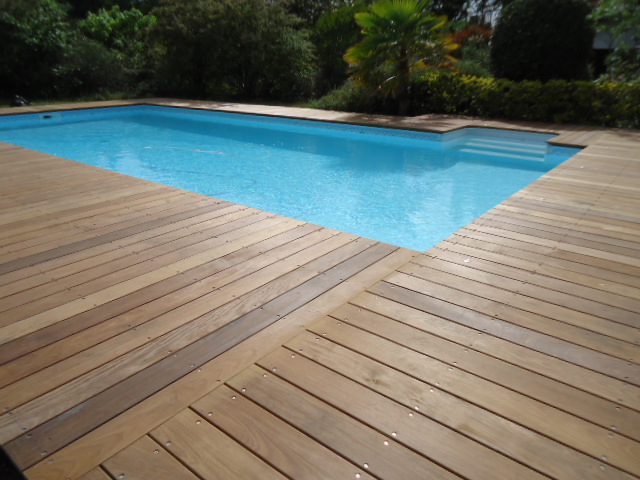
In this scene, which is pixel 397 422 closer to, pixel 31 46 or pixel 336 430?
pixel 336 430

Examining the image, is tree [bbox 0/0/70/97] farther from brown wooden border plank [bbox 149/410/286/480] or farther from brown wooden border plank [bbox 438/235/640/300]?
brown wooden border plank [bbox 149/410/286/480]

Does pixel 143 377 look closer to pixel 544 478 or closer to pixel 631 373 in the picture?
pixel 544 478

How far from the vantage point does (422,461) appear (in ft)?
4.65

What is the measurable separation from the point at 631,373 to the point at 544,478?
2.30 feet

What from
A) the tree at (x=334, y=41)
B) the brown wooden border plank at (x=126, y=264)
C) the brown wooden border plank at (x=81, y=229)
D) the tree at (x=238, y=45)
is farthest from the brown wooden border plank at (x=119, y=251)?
the tree at (x=334, y=41)

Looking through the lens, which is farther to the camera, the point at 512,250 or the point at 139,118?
the point at 139,118

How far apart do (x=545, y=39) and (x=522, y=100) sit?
3.69 feet

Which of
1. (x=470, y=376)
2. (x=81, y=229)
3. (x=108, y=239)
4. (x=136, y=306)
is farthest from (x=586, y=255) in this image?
(x=81, y=229)

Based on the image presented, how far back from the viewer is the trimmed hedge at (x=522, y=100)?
7125 millimetres

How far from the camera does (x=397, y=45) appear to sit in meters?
8.02

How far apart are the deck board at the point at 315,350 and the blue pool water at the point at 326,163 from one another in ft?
5.26

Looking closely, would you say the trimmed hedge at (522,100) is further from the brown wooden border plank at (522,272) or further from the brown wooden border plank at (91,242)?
the brown wooden border plank at (91,242)

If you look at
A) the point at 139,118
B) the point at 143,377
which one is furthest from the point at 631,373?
the point at 139,118

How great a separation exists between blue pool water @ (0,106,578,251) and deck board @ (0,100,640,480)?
1604mm
